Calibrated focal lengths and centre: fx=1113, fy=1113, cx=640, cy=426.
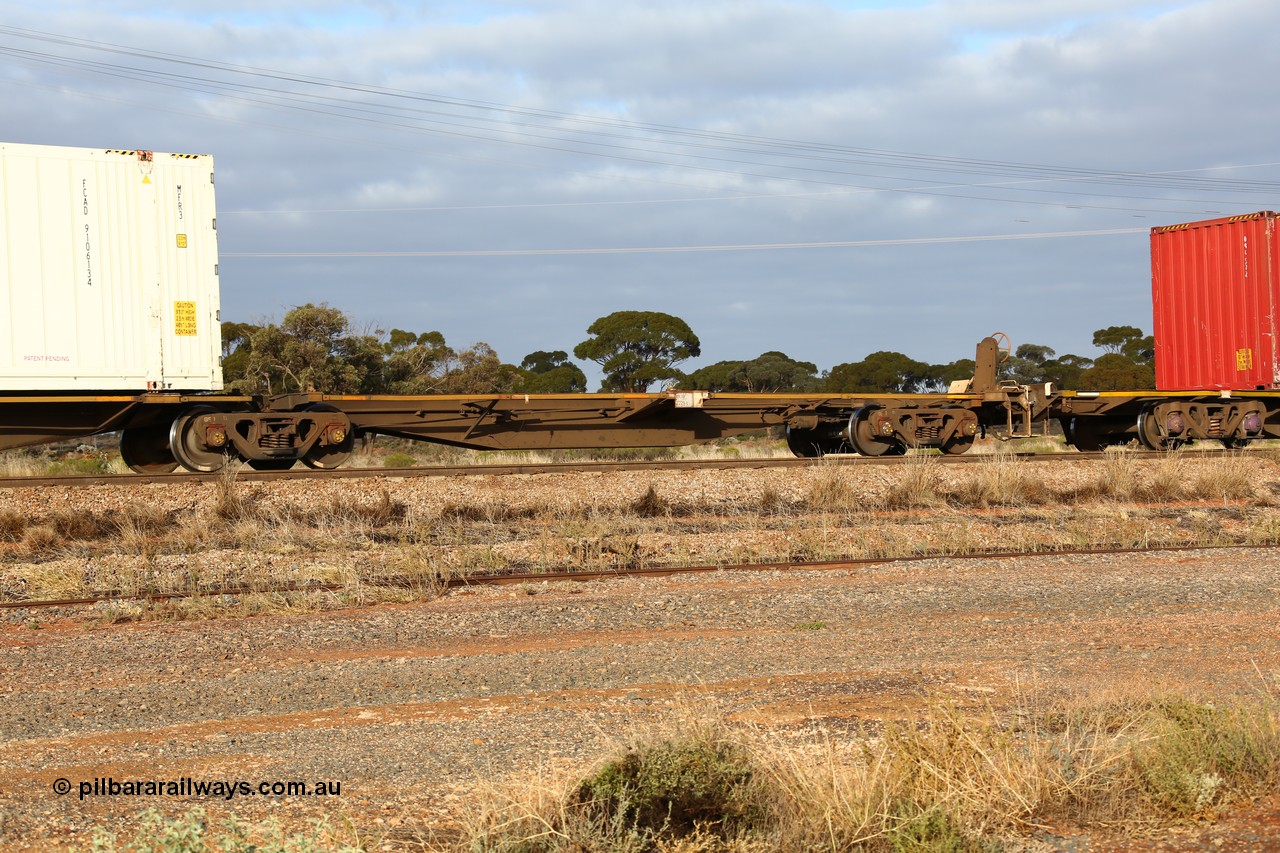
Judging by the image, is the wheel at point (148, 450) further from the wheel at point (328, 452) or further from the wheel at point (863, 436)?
the wheel at point (863, 436)

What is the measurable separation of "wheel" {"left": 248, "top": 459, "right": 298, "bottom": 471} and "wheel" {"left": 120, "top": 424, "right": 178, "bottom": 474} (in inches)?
36.9

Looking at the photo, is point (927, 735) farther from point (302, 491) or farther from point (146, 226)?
point (146, 226)

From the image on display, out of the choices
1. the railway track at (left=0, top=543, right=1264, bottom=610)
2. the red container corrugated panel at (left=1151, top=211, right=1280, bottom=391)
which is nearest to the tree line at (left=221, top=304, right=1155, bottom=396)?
the red container corrugated panel at (left=1151, top=211, right=1280, bottom=391)

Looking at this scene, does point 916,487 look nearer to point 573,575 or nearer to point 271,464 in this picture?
point 573,575

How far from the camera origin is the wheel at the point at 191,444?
13.2 meters

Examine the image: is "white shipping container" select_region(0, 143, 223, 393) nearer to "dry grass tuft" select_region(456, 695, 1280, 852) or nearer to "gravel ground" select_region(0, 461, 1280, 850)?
"gravel ground" select_region(0, 461, 1280, 850)

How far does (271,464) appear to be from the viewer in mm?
14141

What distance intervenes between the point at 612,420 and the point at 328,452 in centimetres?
379

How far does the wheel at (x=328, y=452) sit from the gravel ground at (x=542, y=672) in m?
5.92

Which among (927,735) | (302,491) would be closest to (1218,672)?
(927,735)

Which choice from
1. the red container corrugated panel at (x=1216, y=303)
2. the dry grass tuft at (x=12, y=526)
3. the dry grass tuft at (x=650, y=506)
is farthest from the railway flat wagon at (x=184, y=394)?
the red container corrugated panel at (x=1216, y=303)

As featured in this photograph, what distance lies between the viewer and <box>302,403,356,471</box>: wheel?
13.9 meters

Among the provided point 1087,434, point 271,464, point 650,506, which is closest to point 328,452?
point 271,464

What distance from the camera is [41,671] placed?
6297 millimetres
